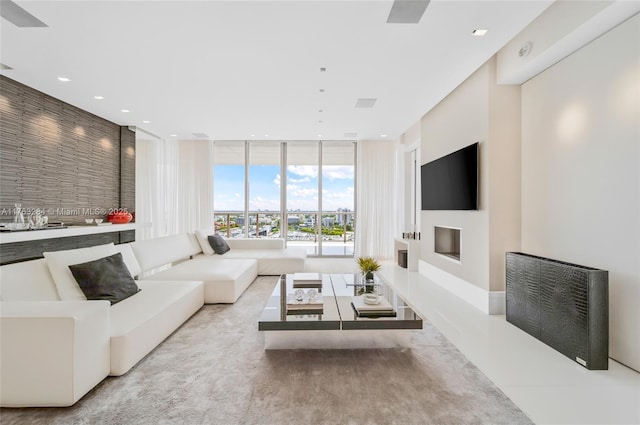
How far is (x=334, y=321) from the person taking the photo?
2359 millimetres

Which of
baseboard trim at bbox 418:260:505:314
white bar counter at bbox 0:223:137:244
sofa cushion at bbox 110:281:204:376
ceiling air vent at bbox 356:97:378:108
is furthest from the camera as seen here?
ceiling air vent at bbox 356:97:378:108

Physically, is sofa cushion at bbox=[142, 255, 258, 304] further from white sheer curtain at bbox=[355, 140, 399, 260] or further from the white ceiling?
white sheer curtain at bbox=[355, 140, 399, 260]

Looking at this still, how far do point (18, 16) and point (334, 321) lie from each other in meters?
3.44

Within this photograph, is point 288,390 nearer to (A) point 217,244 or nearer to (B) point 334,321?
(B) point 334,321

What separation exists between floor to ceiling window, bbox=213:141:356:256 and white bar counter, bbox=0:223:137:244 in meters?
2.27

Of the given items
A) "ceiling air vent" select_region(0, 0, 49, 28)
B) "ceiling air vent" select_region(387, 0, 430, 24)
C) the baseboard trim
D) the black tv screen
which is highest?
"ceiling air vent" select_region(0, 0, 49, 28)

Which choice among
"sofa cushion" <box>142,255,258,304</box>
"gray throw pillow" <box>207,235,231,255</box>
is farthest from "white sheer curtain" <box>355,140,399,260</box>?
"sofa cushion" <box>142,255,258,304</box>

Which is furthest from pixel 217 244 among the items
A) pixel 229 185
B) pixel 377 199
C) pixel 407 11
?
pixel 407 11

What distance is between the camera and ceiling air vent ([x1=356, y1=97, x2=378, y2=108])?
436 cm

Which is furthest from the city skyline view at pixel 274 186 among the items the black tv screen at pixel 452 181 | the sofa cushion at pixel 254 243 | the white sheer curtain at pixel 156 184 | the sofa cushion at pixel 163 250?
the black tv screen at pixel 452 181

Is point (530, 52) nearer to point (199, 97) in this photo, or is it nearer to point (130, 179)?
point (199, 97)

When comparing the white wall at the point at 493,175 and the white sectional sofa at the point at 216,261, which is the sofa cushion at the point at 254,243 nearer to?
the white sectional sofa at the point at 216,261

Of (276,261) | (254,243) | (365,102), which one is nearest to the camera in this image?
(365,102)

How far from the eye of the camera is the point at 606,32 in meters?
2.39
